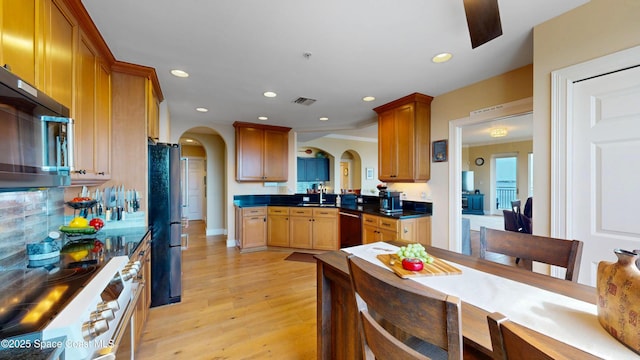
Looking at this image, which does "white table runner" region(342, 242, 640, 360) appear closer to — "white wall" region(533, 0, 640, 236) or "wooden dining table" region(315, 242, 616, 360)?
"wooden dining table" region(315, 242, 616, 360)

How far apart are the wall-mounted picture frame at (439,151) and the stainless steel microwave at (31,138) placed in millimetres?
3454

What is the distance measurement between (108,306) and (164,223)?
176 cm

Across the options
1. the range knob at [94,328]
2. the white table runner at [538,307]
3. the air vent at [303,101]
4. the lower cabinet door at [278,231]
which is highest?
the air vent at [303,101]

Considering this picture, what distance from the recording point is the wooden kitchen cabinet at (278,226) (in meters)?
4.63

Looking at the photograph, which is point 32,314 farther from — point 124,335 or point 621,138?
point 621,138

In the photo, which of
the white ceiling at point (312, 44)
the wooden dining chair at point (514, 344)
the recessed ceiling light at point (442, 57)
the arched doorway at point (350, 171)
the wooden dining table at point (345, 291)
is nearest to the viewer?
the wooden dining chair at point (514, 344)

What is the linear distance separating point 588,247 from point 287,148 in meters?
4.50

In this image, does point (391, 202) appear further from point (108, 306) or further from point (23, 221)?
point (23, 221)

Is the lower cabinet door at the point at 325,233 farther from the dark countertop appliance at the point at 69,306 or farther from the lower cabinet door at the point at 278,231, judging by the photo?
the dark countertop appliance at the point at 69,306

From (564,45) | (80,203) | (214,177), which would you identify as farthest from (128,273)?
(214,177)

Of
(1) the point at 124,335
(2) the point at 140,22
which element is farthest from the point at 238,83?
(1) the point at 124,335

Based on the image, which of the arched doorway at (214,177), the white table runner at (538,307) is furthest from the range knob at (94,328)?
the arched doorway at (214,177)

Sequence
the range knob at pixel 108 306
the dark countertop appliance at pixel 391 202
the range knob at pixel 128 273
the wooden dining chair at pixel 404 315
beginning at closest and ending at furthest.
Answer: the wooden dining chair at pixel 404 315 < the range knob at pixel 108 306 < the range knob at pixel 128 273 < the dark countertop appliance at pixel 391 202

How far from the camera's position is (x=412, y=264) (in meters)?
1.26
